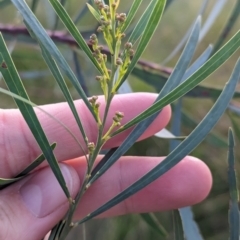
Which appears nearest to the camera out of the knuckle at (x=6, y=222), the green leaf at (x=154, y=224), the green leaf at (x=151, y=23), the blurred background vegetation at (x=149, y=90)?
the green leaf at (x=151, y=23)

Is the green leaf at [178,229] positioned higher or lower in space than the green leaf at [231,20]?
lower

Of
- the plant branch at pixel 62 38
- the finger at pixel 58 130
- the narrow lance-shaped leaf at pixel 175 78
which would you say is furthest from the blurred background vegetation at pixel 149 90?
the narrow lance-shaped leaf at pixel 175 78

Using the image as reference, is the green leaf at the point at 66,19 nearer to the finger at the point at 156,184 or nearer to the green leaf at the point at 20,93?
the green leaf at the point at 20,93

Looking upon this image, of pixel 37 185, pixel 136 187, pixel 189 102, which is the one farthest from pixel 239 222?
pixel 189 102

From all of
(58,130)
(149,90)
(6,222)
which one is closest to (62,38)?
(58,130)

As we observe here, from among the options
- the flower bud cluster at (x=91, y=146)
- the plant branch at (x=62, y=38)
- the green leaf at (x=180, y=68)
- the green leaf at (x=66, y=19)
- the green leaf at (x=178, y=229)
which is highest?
the green leaf at (x=66, y=19)

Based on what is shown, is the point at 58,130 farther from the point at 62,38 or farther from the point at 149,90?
the point at 149,90

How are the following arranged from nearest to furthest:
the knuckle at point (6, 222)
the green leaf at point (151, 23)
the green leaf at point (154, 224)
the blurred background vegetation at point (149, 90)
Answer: the green leaf at point (151, 23) < the knuckle at point (6, 222) < the green leaf at point (154, 224) < the blurred background vegetation at point (149, 90)
